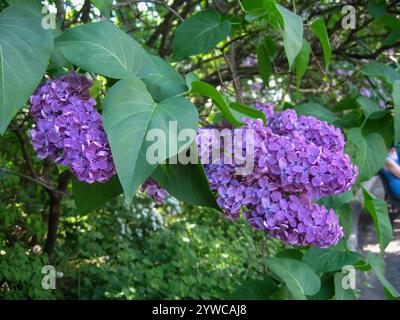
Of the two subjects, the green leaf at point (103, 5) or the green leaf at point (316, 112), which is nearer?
the green leaf at point (103, 5)

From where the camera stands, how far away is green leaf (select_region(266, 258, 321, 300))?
3.94 ft

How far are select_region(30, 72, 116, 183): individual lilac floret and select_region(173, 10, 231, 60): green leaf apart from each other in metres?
0.48

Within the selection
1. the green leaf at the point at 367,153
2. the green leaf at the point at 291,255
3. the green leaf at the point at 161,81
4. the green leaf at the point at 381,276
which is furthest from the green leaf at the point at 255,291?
the green leaf at the point at 161,81

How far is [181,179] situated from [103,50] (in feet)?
0.81

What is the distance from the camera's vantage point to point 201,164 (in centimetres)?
80

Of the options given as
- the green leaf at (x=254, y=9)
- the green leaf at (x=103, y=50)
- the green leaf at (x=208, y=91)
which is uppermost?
the green leaf at (x=254, y=9)

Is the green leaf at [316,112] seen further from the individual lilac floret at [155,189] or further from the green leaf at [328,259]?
the individual lilac floret at [155,189]

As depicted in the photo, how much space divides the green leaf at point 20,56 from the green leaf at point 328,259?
0.99 meters

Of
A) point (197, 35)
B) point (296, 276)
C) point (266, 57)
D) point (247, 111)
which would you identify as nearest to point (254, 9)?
point (197, 35)

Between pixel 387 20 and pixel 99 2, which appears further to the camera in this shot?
pixel 387 20

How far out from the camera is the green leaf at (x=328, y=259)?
4.54ft

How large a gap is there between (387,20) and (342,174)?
1114 mm
